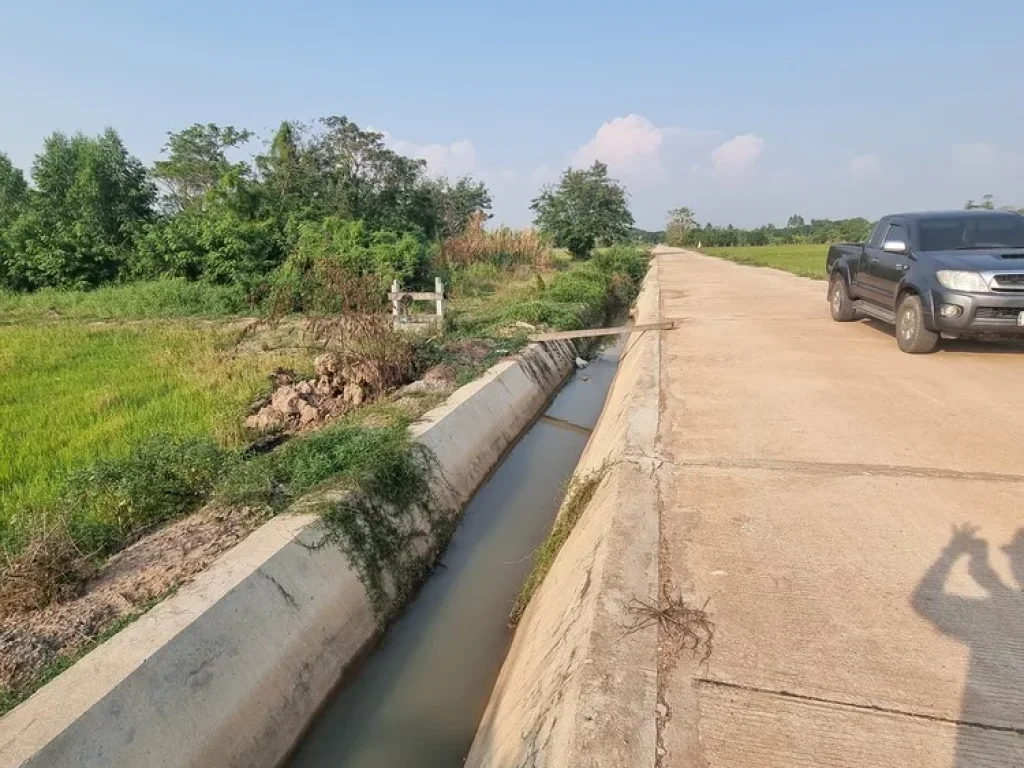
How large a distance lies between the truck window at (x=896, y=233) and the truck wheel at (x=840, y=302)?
4.79 feet

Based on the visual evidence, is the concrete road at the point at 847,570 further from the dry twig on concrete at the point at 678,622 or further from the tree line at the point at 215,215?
the tree line at the point at 215,215

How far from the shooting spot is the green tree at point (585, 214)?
42.3 metres

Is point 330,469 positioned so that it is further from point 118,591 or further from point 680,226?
point 680,226

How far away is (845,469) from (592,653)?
106 inches

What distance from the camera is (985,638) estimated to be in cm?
252

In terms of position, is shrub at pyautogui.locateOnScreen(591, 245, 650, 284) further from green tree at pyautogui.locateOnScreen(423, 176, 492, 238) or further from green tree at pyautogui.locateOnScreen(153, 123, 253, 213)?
green tree at pyautogui.locateOnScreen(153, 123, 253, 213)

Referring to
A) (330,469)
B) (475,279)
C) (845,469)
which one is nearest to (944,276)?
(845,469)

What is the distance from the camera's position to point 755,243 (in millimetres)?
78000

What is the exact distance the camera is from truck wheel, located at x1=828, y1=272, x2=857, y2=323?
994cm

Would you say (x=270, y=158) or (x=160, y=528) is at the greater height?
(x=270, y=158)

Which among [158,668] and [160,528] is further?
[160,528]

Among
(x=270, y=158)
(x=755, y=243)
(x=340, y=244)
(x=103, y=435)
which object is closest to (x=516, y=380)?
(x=103, y=435)

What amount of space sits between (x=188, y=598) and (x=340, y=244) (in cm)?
1534

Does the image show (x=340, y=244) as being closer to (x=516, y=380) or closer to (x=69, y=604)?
(x=516, y=380)
